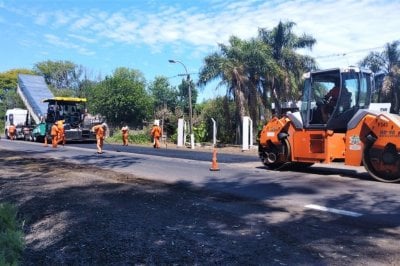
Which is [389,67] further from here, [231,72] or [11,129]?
[11,129]

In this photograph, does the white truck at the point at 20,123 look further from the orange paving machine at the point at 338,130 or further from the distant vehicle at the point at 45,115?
the orange paving machine at the point at 338,130

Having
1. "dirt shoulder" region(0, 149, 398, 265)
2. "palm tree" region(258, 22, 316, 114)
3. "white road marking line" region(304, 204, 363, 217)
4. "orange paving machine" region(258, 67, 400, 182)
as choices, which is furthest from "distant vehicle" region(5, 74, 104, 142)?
"white road marking line" region(304, 204, 363, 217)

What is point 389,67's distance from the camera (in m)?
33.3

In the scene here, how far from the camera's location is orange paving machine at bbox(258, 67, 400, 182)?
449 inches

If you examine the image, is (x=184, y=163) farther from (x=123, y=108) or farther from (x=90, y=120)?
(x=123, y=108)

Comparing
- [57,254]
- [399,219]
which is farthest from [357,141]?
[57,254]

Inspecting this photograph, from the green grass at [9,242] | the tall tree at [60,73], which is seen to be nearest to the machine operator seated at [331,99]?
the green grass at [9,242]

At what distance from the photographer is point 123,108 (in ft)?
157

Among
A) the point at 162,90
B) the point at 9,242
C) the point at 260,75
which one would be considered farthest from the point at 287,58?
the point at 162,90

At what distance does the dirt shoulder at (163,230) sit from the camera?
5.42m

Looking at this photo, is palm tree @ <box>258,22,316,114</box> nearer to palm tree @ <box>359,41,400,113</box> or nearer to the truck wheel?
palm tree @ <box>359,41,400,113</box>

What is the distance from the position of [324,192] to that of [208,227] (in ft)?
13.7

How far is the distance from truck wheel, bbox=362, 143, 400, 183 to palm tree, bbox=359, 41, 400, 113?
22.4 m

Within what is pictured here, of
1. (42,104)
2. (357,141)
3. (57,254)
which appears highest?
(42,104)
